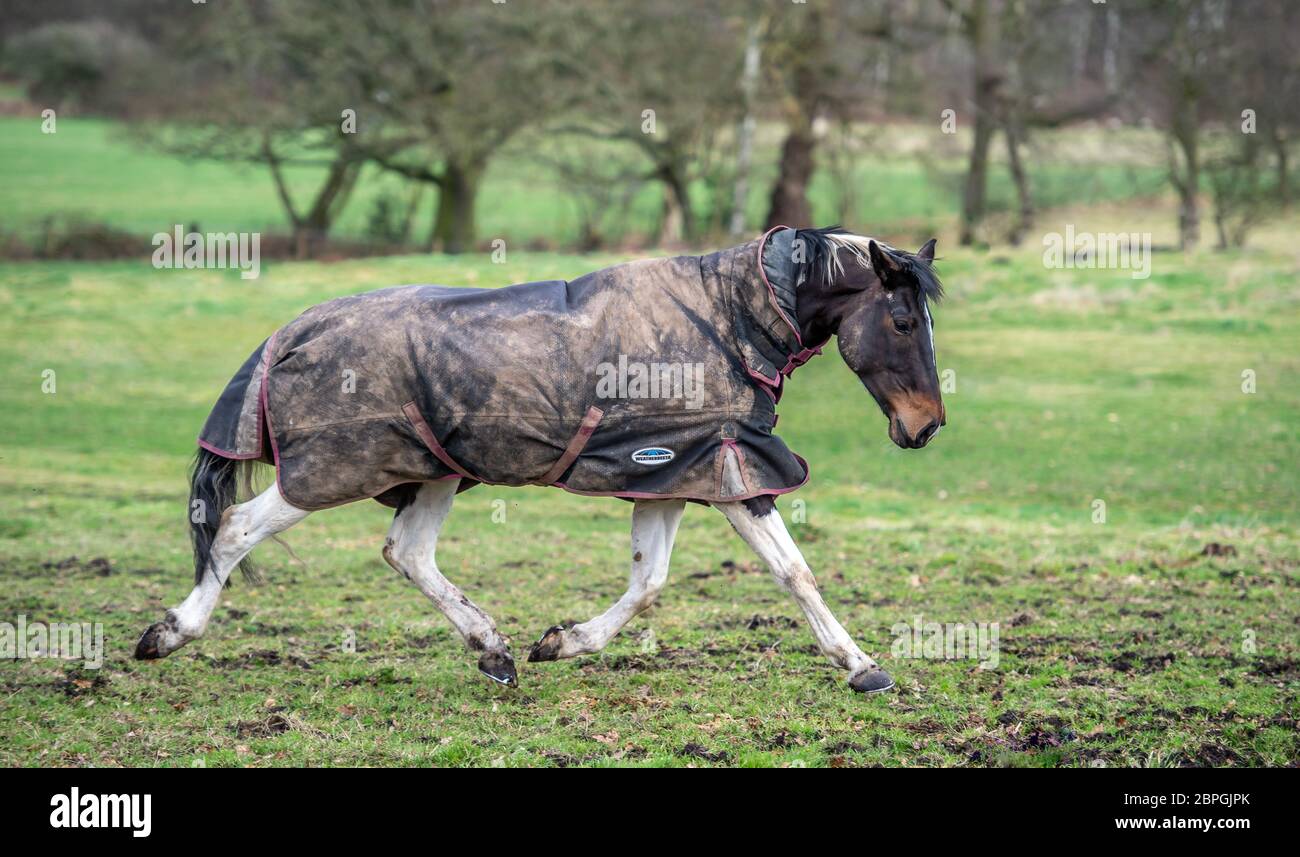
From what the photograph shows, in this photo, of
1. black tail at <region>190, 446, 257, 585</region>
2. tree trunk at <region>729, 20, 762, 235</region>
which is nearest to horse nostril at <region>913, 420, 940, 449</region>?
black tail at <region>190, 446, 257, 585</region>

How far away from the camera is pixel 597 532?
11.2m

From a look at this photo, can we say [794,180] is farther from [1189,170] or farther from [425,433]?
[425,433]

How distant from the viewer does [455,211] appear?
33.5m

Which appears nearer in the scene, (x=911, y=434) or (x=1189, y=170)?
(x=911, y=434)

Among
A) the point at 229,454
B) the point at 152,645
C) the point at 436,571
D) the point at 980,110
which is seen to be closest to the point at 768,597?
the point at 436,571

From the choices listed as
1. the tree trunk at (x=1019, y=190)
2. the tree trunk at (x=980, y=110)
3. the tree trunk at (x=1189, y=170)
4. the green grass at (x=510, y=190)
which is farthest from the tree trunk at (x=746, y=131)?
the tree trunk at (x=1189, y=170)

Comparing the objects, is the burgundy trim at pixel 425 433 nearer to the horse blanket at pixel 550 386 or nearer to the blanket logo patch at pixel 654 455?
the horse blanket at pixel 550 386

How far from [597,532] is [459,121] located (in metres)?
20.8

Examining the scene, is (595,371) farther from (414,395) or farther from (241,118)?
(241,118)

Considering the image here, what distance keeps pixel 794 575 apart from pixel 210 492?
112 inches

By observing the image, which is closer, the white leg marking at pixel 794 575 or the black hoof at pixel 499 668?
the white leg marking at pixel 794 575

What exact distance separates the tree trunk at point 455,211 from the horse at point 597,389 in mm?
26732

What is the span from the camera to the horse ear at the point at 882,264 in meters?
5.71
